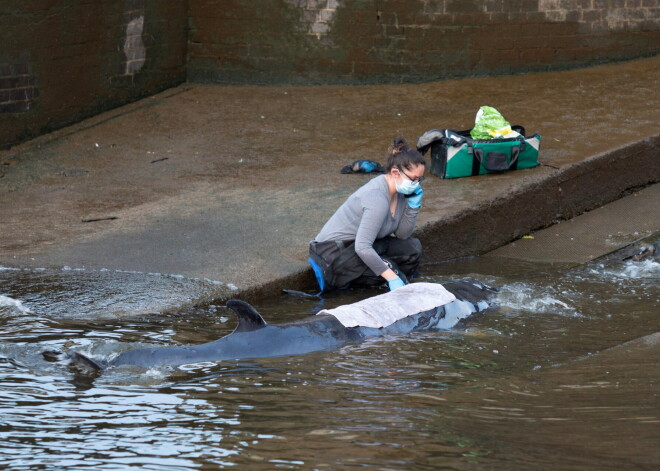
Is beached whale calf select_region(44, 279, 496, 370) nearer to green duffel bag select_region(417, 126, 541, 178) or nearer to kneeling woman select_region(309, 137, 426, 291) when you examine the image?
kneeling woman select_region(309, 137, 426, 291)

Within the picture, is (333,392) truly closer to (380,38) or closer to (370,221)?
(370,221)

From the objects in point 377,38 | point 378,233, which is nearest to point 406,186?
point 378,233

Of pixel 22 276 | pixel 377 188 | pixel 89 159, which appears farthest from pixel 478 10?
pixel 22 276

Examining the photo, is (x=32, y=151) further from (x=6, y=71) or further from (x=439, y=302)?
(x=439, y=302)

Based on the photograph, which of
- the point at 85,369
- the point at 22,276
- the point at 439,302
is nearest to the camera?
the point at 85,369

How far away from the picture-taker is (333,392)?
4539 millimetres

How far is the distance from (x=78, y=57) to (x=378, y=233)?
5.04 m

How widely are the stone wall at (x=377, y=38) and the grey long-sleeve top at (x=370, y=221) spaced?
531 cm

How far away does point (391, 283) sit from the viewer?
20.0ft

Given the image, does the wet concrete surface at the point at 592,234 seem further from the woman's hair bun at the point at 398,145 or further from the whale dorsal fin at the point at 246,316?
the whale dorsal fin at the point at 246,316

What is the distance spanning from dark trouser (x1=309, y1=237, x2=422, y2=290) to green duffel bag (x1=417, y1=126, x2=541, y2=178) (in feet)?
5.79

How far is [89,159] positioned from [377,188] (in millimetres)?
4015

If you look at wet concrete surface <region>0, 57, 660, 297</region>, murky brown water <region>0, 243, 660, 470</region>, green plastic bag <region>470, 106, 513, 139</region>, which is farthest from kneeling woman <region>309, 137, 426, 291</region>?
green plastic bag <region>470, 106, 513, 139</region>

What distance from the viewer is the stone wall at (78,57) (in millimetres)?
9477
